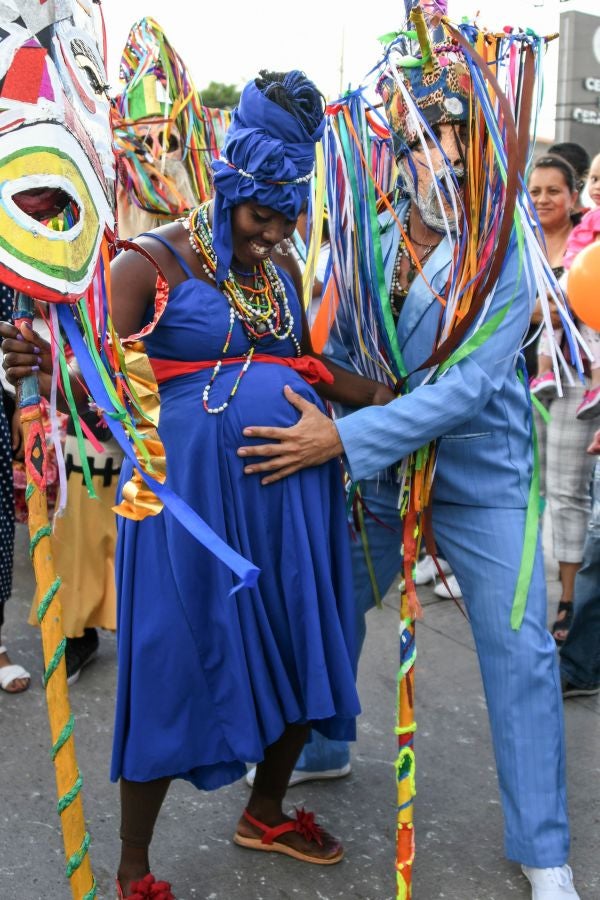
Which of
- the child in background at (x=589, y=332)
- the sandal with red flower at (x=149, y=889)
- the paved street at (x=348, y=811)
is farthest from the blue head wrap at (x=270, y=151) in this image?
the child in background at (x=589, y=332)

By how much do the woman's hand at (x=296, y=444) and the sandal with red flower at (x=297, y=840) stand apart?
0.98 m

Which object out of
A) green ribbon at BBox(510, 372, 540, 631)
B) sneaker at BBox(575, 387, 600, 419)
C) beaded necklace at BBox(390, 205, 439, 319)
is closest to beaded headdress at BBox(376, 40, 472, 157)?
beaded necklace at BBox(390, 205, 439, 319)

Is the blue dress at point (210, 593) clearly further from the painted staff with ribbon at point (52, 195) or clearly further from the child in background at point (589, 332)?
the child in background at point (589, 332)

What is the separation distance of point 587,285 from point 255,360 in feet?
4.47

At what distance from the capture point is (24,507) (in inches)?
172

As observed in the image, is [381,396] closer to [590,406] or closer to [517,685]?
[517,685]

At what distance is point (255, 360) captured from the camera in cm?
221

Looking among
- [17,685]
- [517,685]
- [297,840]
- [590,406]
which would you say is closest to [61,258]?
[517,685]

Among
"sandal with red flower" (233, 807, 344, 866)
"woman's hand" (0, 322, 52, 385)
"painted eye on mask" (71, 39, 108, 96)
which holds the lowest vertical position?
"sandal with red flower" (233, 807, 344, 866)

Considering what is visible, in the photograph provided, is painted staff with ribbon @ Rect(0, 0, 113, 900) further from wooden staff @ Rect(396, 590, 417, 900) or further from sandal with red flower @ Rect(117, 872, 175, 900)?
wooden staff @ Rect(396, 590, 417, 900)

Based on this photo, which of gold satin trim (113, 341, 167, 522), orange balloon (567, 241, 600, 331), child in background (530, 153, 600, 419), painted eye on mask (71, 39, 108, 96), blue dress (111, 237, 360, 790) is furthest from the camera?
child in background (530, 153, 600, 419)

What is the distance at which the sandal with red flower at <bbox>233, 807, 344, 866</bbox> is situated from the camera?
254 centimetres

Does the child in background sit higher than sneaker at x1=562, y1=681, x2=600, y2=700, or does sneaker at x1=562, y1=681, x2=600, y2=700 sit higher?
the child in background

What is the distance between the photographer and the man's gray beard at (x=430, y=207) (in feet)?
7.84
